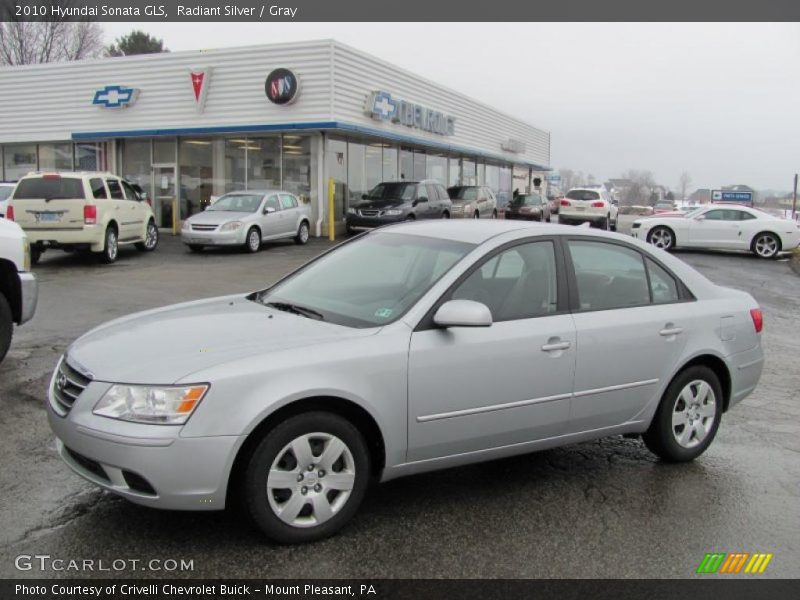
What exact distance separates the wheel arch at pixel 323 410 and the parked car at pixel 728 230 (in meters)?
18.8

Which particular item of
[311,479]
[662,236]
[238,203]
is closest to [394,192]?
[238,203]

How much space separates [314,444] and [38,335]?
238 inches

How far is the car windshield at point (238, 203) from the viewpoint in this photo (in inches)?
746

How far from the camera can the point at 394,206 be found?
21219mm

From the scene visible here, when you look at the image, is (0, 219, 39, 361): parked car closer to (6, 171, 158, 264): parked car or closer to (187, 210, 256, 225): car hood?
(6, 171, 158, 264): parked car

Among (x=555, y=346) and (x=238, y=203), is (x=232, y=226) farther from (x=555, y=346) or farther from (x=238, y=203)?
(x=555, y=346)

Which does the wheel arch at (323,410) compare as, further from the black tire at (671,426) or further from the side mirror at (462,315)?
the black tire at (671,426)

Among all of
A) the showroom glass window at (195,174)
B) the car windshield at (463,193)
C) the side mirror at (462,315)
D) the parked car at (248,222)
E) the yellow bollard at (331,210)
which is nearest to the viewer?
the side mirror at (462,315)

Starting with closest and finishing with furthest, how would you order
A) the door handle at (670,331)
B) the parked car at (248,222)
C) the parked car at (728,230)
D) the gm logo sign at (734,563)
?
1. the gm logo sign at (734,563)
2. the door handle at (670,331)
3. the parked car at (248,222)
4. the parked car at (728,230)

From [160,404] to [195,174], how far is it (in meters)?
22.3

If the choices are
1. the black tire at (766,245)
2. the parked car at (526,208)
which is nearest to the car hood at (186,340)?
the black tire at (766,245)

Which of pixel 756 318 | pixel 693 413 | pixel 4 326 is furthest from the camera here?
pixel 4 326

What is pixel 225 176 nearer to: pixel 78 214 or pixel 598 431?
pixel 78 214

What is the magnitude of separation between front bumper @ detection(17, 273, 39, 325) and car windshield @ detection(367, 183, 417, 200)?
15.3 metres
